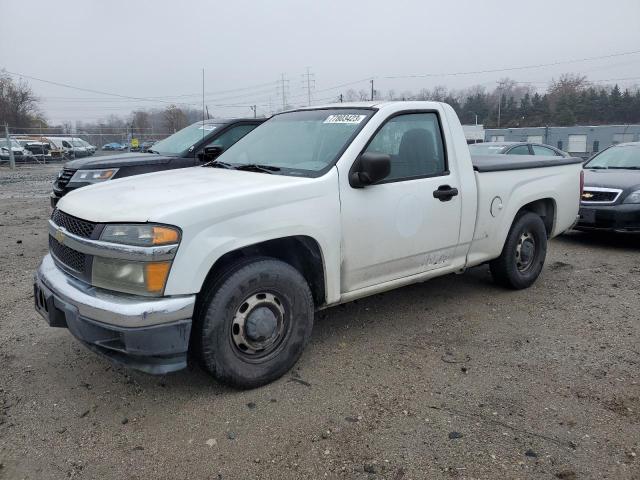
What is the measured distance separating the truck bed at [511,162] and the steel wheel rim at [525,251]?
70 cm

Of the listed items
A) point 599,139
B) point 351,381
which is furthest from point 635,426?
point 599,139

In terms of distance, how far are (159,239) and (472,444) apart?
203cm

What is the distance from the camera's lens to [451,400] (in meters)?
3.25

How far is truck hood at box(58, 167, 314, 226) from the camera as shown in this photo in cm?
297

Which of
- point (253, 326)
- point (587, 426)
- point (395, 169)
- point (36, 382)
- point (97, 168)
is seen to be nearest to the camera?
point (587, 426)

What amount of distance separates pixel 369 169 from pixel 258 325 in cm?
128

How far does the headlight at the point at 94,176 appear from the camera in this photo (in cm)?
670

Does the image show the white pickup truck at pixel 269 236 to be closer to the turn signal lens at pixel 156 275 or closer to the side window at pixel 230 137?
the turn signal lens at pixel 156 275

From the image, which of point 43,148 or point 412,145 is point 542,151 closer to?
point 412,145

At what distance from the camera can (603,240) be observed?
8133mm

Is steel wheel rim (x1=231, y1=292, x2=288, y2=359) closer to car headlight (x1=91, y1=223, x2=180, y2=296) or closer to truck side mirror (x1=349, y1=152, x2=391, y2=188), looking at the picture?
car headlight (x1=91, y1=223, x2=180, y2=296)

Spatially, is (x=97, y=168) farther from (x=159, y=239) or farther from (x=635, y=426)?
(x=635, y=426)

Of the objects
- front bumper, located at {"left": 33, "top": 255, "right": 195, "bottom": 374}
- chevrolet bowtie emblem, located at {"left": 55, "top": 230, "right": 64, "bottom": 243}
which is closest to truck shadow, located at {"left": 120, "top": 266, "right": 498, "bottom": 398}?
front bumper, located at {"left": 33, "top": 255, "right": 195, "bottom": 374}

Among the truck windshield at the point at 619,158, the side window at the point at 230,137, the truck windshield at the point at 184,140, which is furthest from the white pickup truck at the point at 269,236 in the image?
the truck windshield at the point at 619,158
